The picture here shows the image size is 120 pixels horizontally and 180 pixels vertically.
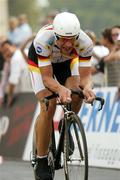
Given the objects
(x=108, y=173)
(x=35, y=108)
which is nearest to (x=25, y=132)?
(x=35, y=108)

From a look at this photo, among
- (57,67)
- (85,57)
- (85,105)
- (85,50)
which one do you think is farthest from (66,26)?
(85,105)

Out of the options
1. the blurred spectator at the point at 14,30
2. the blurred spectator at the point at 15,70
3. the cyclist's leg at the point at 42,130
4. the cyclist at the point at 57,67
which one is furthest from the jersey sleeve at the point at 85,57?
the blurred spectator at the point at 14,30

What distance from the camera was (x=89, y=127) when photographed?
43.6 feet

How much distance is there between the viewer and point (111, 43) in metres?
13.7

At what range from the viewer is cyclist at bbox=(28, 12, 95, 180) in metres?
9.14

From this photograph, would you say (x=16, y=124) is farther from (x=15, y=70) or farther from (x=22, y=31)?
(x=22, y=31)

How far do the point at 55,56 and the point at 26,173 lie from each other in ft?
10.2

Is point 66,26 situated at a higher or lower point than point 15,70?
higher

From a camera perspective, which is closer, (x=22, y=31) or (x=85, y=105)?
(x=85, y=105)

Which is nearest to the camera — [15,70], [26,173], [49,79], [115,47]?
[49,79]

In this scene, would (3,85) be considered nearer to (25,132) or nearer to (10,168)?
(25,132)

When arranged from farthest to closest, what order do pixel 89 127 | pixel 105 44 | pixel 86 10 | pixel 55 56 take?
pixel 86 10 → pixel 105 44 → pixel 89 127 → pixel 55 56

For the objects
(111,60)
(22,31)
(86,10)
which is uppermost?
(111,60)

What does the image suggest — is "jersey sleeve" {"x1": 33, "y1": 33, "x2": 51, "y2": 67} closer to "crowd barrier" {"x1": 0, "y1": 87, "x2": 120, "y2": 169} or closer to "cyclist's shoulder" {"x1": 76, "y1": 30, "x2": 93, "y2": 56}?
"cyclist's shoulder" {"x1": 76, "y1": 30, "x2": 93, "y2": 56}
